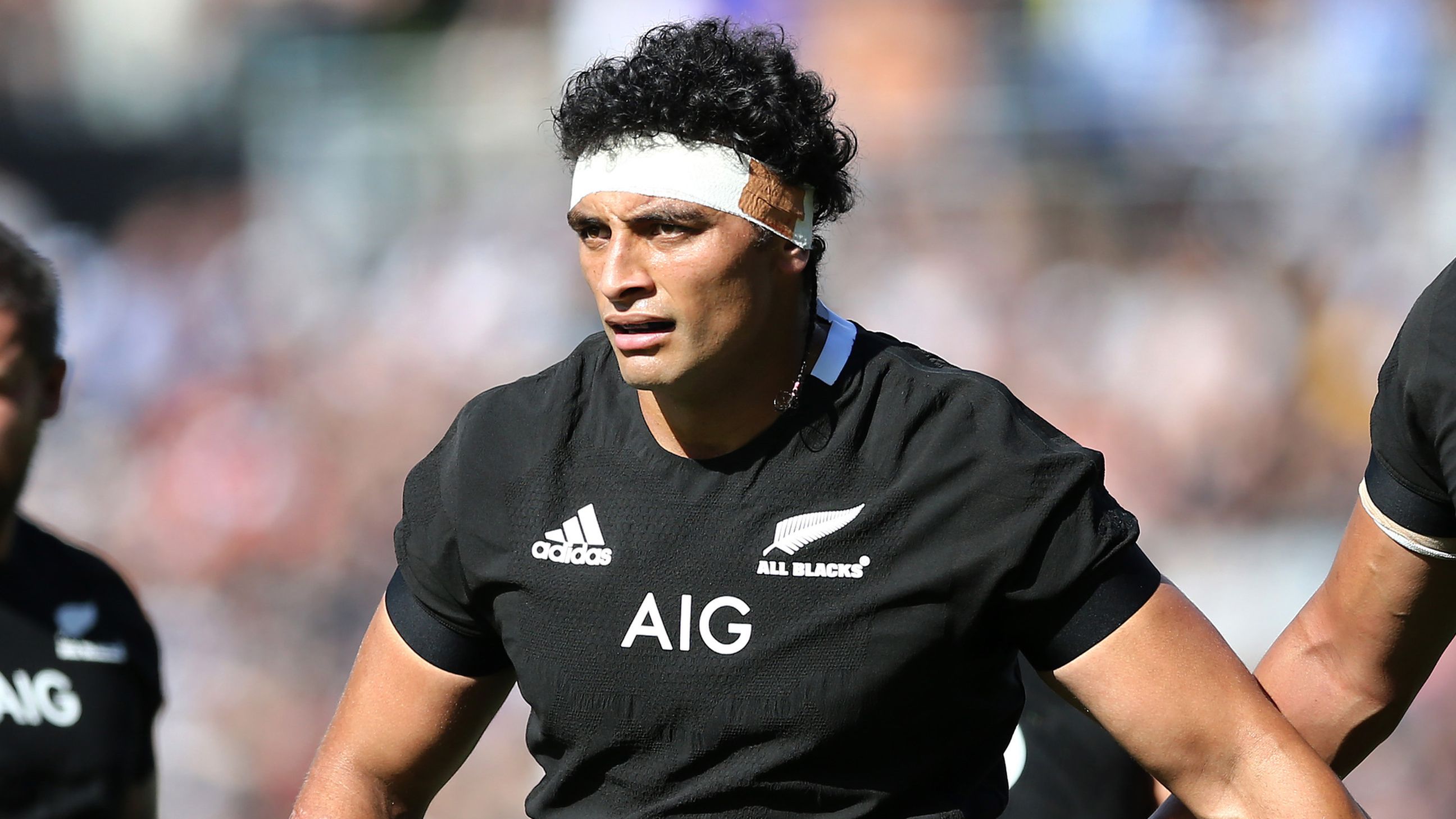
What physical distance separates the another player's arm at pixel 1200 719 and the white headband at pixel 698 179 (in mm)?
813

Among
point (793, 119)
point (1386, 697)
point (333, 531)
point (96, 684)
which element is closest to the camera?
point (793, 119)

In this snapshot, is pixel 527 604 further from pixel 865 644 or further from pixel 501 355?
pixel 501 355

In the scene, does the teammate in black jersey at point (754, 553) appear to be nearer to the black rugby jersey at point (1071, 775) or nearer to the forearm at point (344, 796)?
the forearm at point (344, 796)

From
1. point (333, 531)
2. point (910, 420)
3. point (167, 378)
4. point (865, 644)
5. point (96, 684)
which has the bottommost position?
point (333, 531)

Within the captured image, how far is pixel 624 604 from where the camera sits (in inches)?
97.5

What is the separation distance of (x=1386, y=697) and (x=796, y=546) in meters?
1.15

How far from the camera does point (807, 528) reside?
2.44m

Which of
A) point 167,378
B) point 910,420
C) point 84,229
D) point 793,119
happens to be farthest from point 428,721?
point 84,229

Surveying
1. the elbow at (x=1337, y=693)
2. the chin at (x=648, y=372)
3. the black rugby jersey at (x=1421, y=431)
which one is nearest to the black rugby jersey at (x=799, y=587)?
the chin at (x=648, y=372)

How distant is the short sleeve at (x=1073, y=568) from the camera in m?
2.36

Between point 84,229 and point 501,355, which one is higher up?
point 84,229

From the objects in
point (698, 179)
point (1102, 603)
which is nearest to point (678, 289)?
point (698, 179)

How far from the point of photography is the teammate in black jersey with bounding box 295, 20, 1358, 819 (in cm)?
238

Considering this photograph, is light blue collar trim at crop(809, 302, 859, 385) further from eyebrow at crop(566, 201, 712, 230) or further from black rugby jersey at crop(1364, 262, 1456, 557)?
black rugby jersey at crop(1364, 262, 1456, 557)
